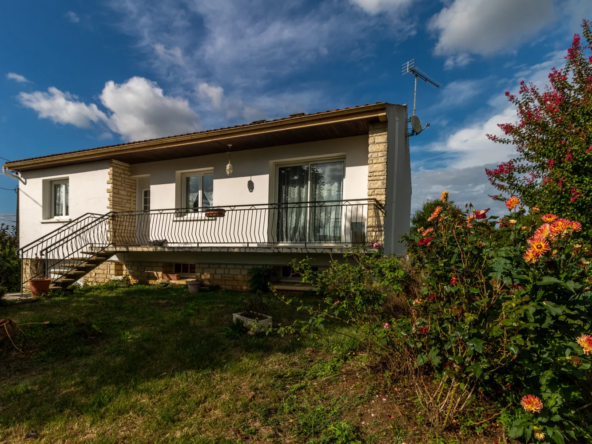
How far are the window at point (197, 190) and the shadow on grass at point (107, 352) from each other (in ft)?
12.4

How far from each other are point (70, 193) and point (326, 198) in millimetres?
8559

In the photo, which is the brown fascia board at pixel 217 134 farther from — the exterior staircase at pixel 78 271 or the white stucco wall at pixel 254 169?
the exterior staircase at pixel 78 271

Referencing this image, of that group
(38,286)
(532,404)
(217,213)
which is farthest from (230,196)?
(532,404)

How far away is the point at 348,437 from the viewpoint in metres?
2.11

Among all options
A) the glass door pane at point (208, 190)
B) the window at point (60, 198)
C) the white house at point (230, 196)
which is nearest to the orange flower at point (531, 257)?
the white house at point (230, 196)

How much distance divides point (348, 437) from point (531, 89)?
32.1 ft

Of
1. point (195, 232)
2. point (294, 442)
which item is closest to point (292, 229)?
point (195, 232)

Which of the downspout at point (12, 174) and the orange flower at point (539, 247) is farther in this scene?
the downspout at point (12, 174)

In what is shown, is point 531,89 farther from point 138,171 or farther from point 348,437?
point 138,171

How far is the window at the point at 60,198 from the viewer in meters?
10.7

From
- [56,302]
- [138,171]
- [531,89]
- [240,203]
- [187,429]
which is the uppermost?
[531,89]

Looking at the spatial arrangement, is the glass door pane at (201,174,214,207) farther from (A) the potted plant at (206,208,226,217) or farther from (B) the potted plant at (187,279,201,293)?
(B) the potted plant at (187,279,201,293)

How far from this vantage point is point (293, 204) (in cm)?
804

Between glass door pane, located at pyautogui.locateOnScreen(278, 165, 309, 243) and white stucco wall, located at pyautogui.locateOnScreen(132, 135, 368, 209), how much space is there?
29 cm
